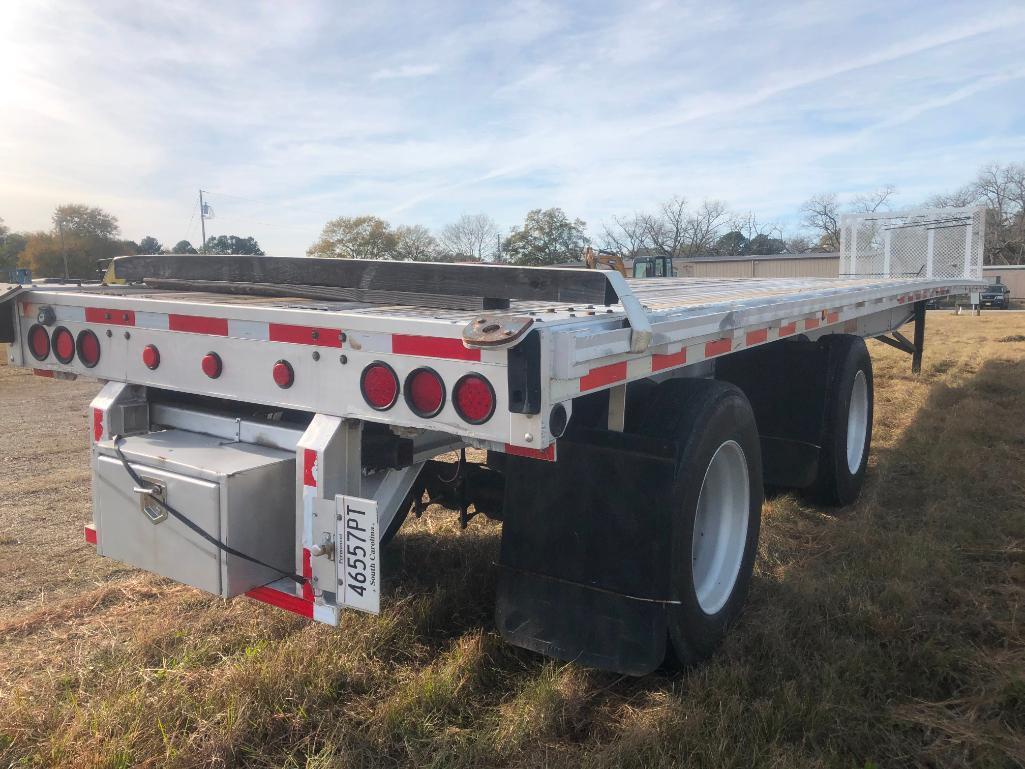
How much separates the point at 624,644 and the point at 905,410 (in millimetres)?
6470

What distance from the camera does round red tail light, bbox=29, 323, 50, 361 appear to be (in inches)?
121

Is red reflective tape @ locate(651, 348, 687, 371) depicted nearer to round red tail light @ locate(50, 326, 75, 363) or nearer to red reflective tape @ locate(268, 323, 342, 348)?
red reflective tape @ locate(268, 323, 342, 348)

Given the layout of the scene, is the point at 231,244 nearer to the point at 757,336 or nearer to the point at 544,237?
the point at 544,237

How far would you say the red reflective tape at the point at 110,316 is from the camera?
110 inches

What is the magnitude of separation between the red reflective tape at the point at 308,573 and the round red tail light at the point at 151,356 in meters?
0.93

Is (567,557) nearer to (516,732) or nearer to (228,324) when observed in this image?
(516,732)

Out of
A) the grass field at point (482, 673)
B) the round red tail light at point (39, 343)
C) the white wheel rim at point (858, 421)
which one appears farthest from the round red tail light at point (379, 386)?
the white wheel rim at point (858, 421)

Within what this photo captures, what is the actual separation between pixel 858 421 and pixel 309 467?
439 cm

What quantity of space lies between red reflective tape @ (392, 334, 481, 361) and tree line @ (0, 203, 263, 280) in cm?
4456

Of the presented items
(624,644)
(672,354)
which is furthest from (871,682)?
(672,354)

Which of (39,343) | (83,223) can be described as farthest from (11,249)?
(39,343)

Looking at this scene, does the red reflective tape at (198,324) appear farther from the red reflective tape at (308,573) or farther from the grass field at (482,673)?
the grass field at (482,673)

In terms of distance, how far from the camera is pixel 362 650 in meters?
2.88

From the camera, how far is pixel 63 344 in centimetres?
301
